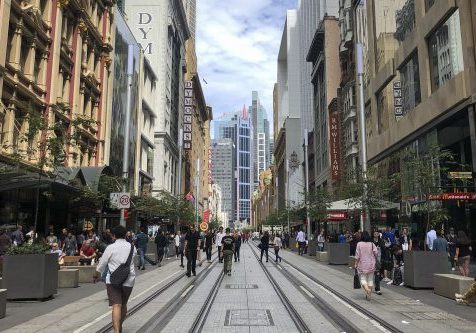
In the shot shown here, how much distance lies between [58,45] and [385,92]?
23.7m

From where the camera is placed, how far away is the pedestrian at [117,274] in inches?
307

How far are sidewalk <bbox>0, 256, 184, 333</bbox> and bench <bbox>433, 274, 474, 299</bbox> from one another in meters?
8.39

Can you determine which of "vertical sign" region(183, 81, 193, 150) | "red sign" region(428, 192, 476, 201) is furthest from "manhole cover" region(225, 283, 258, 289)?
"vertical sign" region(183, 81, 193, 150)

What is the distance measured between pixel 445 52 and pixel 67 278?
898 inches

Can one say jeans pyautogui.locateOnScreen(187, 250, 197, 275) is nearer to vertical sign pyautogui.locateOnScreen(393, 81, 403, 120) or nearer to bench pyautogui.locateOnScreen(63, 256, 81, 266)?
bench pyautogui.locateOnScreen(63, 256, 81, 266)

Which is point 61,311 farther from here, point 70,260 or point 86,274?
point 70,260

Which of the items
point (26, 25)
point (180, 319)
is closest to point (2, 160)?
point (26, 25)

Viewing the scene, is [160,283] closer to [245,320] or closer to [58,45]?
[245,320]

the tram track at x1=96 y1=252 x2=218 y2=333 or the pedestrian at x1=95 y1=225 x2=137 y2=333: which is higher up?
the pedestrian at x1=95 y1=225 x2=137 y2=333

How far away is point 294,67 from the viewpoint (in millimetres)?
151250

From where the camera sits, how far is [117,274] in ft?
25.6

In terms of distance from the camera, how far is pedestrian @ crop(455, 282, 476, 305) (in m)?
11.6

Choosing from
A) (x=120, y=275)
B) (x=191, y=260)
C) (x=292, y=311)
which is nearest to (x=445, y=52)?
(x=191, y=260)

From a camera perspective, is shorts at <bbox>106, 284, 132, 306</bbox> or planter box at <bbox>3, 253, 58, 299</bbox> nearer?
shorts at <bbox>106, 284, 132, 306</bbox>
